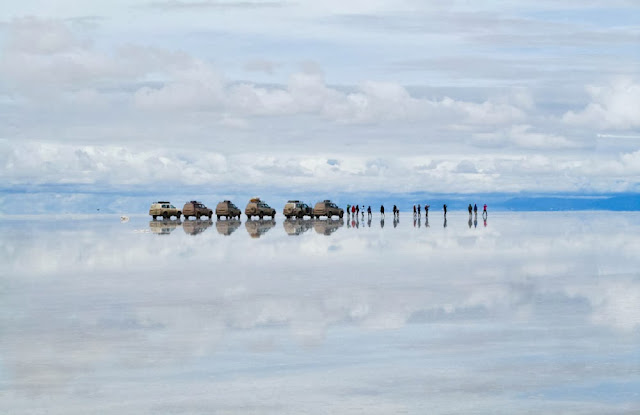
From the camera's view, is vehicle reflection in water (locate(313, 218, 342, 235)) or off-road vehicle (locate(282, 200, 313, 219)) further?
off-road vehicle (locate(282, 200, 313, 219))

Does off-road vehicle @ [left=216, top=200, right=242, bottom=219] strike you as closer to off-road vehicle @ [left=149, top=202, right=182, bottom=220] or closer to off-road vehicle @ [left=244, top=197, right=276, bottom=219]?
off-road vehicle @ [left=244, top=197, right=276, bottom=219]

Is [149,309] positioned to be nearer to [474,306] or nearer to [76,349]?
[76,349]

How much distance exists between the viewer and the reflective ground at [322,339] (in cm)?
1047

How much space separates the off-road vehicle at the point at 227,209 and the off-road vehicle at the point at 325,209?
8.39 metres

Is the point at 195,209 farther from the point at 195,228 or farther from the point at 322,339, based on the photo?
the point at 322,339

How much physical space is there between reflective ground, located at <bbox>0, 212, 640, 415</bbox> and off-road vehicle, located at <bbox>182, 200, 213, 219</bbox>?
73741 millimetres

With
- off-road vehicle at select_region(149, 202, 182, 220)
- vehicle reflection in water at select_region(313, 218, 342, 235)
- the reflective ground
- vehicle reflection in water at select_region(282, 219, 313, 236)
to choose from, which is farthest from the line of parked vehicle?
the reflective ground

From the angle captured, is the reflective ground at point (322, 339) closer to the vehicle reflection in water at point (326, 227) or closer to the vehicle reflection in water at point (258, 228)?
the vehicle reflection in water at point (258, 228)

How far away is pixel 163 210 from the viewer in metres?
101

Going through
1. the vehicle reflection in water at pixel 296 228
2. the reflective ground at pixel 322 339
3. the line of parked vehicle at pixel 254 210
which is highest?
the line of parked vehicle at pixel 254 210

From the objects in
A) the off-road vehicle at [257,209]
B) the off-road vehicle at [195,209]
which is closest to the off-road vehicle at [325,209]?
the off-road vehicle at [257,209]

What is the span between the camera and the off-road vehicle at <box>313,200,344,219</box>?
10175 cm

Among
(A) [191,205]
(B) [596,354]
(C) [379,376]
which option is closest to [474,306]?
(B) [596,354]

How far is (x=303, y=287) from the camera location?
2277 cm
